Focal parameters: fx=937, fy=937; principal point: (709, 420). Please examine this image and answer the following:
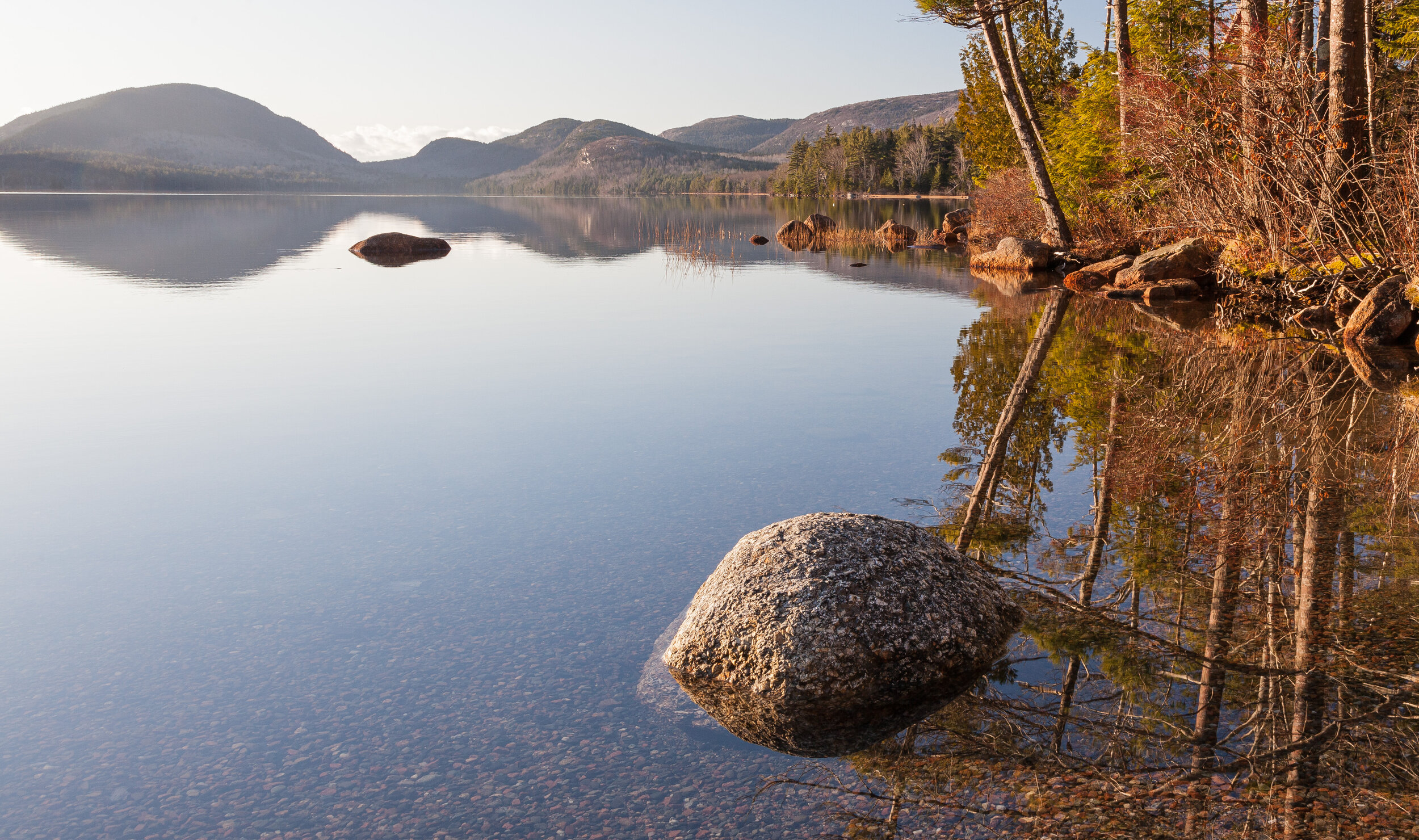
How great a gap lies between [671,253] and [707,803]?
2775 cm

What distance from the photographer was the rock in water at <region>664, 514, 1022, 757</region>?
4254 millimetres

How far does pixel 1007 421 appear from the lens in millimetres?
9180

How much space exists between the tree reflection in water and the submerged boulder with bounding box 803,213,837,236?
107 feet

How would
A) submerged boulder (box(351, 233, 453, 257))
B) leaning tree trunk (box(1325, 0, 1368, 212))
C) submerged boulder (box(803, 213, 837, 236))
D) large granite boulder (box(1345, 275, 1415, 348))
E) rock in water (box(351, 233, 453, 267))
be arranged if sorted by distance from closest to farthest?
large granite boulder (box(1345, 275, 1415, 348))
leaning tree trunk (box(1325, 0, 1368, 212))
rock in water (box(351, 233, 453, 267))
submerged boulder (box(351, 233, 453, 257))
submerged boulder (box(803, 213, 837, 236))

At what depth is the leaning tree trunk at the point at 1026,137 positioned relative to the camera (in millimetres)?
21953

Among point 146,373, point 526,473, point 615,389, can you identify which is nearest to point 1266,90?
point 615,389

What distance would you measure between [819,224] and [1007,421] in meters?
34.0

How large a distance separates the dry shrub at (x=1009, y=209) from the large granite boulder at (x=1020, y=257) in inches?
114

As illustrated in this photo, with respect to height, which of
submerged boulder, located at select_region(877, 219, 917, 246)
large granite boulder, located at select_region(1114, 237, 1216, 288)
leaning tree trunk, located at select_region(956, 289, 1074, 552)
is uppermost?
submerged boulder, located at select_region(877, 219, 917, 246)

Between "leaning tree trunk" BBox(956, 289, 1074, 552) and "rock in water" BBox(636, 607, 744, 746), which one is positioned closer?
"rock in water" BBox(636, 607, 744, 746)

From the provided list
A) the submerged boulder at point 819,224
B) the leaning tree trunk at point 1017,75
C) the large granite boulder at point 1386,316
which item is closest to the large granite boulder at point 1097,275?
the leaning tree trunk at point 1017,75

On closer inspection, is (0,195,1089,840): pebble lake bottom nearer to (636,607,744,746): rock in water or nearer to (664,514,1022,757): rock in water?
(636,607,744,746): rock in water

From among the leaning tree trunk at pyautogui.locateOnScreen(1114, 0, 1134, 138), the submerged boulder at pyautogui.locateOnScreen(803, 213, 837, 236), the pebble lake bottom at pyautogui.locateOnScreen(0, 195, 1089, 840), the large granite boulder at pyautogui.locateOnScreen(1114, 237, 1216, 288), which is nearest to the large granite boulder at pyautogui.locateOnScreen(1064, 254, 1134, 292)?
the large granite boulder at pyautogui.locateOnScreen(1114, 237, 1216, 288)

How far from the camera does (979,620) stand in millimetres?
4781
